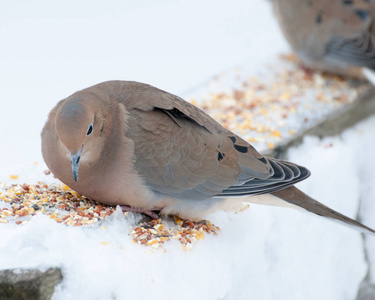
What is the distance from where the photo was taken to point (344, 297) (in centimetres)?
348

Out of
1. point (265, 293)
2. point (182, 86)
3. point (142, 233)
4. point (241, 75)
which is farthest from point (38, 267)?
point (182, 86)

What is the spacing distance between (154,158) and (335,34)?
293 centimetres

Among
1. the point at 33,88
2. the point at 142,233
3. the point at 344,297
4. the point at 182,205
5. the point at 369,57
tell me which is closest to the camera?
the point at 142,233

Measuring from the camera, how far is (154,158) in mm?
2695

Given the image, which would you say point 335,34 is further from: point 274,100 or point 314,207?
point 314,207

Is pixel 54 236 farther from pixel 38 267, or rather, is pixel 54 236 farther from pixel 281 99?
pixel 281 99

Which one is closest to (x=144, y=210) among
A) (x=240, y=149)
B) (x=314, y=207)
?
(x=240, y=149)

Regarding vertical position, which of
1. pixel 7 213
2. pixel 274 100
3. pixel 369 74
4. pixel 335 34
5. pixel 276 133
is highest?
pixel 335 34

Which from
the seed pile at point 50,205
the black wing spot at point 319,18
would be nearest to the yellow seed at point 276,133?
the seed pile at point 50,205

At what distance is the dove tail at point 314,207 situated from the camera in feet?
9.74

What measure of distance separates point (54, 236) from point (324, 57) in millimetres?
3439

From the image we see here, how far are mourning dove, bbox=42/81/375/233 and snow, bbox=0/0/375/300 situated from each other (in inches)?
7.0

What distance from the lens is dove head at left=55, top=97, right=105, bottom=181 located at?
2.44m

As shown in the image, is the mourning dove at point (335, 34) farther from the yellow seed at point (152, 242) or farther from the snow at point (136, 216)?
the yellow seed at point (152, 242)
